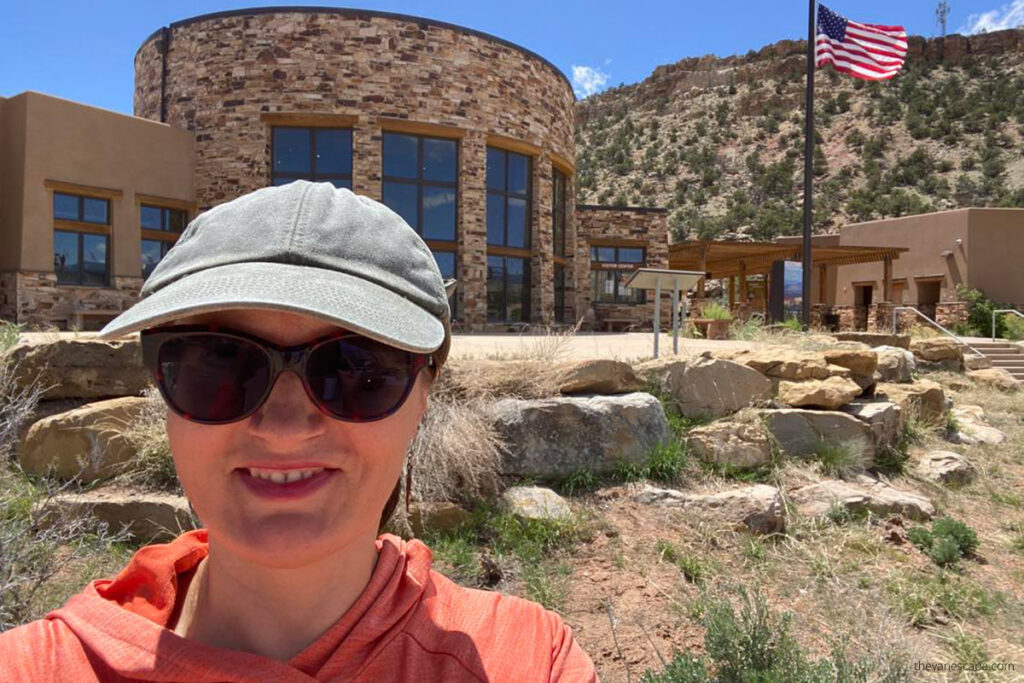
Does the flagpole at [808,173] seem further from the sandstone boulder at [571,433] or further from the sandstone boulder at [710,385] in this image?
the sandstone boulder at [571,433]

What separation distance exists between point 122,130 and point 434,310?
1493 cm

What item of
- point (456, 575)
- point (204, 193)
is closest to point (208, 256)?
point (456, 575)

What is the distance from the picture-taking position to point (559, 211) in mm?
17906

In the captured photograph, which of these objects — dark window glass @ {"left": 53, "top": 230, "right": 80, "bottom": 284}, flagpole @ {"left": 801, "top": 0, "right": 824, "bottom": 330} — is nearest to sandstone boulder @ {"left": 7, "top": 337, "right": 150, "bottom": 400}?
dark window glass @ {"left": 53, "top": 230, "right": 80, "bottom": 284}

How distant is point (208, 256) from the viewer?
1088mm

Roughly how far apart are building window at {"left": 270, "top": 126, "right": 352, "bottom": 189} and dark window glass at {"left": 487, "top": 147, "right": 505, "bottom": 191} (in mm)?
3089

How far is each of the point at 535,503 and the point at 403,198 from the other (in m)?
10.7

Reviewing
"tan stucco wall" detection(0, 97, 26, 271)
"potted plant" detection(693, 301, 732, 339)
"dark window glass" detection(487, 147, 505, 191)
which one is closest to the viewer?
"potted plant" detection(693, 301, 732, 339)

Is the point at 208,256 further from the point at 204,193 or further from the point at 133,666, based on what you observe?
the point at 204,193

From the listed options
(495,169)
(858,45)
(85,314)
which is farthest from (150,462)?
(858,45)

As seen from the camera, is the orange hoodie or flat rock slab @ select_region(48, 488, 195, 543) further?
flat rock slab @ select_region(48, 488, 195, 543)

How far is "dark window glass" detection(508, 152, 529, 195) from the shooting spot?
15.9 m

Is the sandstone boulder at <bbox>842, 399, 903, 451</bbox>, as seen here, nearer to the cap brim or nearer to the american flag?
the cap brim

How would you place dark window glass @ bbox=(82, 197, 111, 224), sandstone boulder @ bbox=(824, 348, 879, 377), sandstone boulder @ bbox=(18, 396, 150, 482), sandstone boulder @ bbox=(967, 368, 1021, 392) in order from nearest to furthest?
sandstone boulder @ bbox=(18, 396, 150, 482) → sandstone boulder @ bbox=(824, 348, 879, 377) → sandstone boulder @ bbox=(967, 368, 1021, 392) → dark window glass @ bbox=(82, 197, 111, 224)
